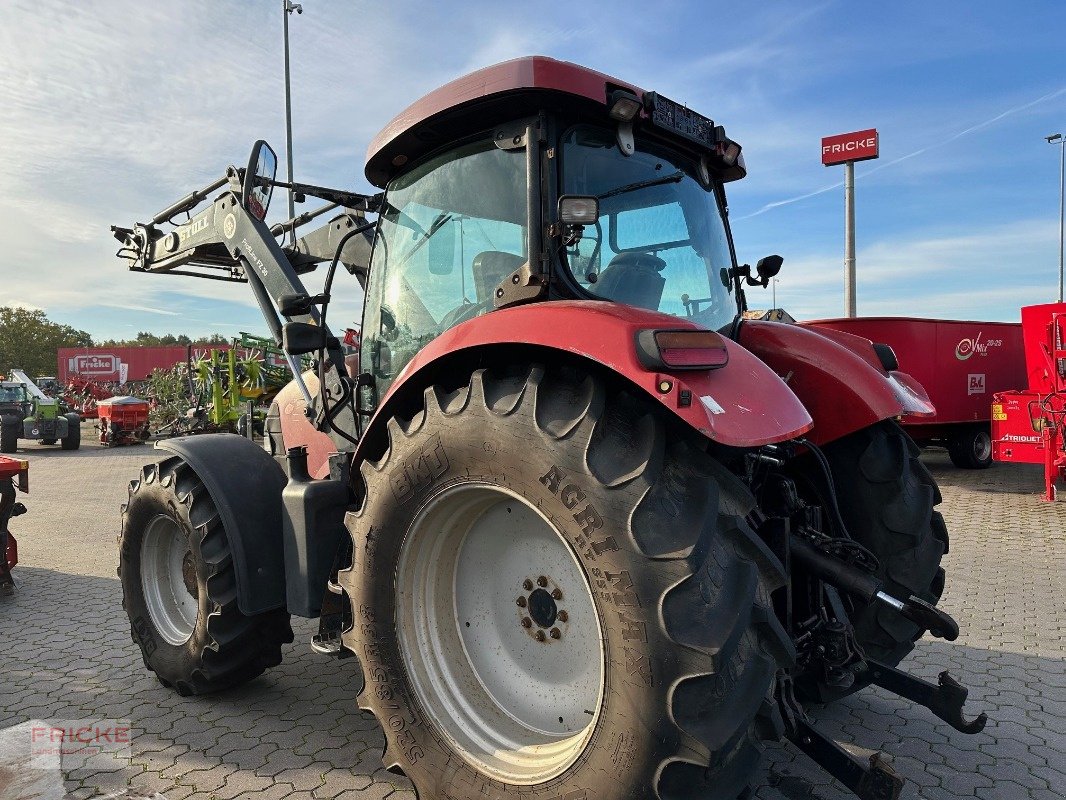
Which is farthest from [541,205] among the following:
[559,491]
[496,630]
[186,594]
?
[186,594]

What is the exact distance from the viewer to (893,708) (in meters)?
3.50

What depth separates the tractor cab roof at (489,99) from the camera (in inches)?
99.3

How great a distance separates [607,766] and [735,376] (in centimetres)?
112

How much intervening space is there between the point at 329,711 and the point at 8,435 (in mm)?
18301

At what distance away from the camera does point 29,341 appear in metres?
56.3

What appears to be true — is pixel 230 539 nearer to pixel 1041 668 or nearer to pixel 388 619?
pixel 388 619

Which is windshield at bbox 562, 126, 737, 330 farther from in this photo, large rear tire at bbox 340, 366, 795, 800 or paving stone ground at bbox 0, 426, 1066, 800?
paving stone ground at bbox 0, 426, 1066, 800

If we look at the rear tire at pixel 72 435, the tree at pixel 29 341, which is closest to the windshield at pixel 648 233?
the rear tire at pixel 72 435

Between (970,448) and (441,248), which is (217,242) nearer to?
(441,248)

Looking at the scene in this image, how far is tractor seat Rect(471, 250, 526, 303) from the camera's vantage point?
2.79 meters

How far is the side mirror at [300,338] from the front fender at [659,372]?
1122mm

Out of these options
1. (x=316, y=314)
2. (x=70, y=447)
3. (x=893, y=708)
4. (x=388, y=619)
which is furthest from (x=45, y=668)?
(x=70, y=447)

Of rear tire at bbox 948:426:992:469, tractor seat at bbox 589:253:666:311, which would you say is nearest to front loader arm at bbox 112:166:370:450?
tractor seat at bbox 589:253:666:311

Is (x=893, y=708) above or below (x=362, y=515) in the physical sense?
below
